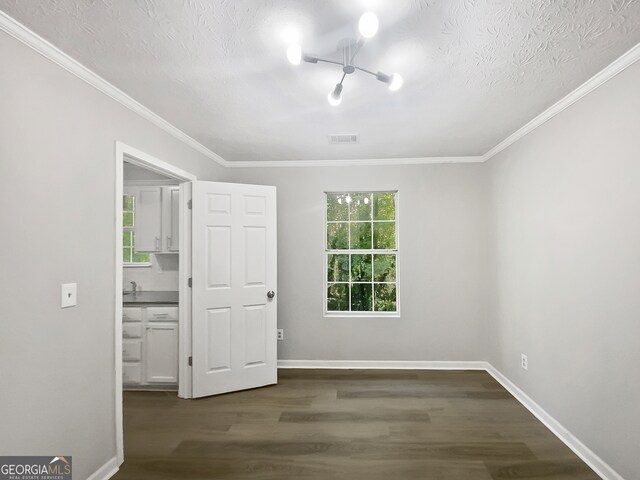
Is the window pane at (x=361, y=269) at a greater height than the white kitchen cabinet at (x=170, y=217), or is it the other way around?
the white kitchen cabinet at (x=170, y=217)

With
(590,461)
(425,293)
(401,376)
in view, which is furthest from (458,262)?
(590,461)

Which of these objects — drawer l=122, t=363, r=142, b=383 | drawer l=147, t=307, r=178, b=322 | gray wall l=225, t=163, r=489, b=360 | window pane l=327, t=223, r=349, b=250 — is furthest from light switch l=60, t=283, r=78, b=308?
window pane l=327, t=223, r=349, b=250

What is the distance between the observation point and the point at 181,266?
3.49 metres

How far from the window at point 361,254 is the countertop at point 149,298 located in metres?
1.76

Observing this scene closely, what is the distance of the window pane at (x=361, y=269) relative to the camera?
4.44m

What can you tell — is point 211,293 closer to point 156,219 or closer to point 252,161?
point 156,219

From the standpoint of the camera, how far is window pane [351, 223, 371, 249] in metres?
4.45

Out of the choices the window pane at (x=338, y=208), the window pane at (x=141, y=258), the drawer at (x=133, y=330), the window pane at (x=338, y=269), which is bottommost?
the drawer at (x=133, y=330)

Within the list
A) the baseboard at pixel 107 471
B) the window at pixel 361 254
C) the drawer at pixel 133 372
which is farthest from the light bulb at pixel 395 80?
the drawer at pixel 133 372

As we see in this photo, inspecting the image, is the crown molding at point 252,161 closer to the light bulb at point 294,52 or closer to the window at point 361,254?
the window at point 361,254

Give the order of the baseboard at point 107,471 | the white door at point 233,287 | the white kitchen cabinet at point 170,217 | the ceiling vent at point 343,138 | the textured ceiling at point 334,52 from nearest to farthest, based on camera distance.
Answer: the textured ceiling at point 334,52, the baseboard at point 107,471, the ceiling vent at point 343,138, the white door at point 233,287, the white kitchen cabinet at point 170,217

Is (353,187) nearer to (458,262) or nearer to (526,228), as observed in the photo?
(458,262)

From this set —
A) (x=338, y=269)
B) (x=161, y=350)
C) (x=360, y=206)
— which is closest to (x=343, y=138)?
(x=360, y=206)

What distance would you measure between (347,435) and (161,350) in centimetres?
201
